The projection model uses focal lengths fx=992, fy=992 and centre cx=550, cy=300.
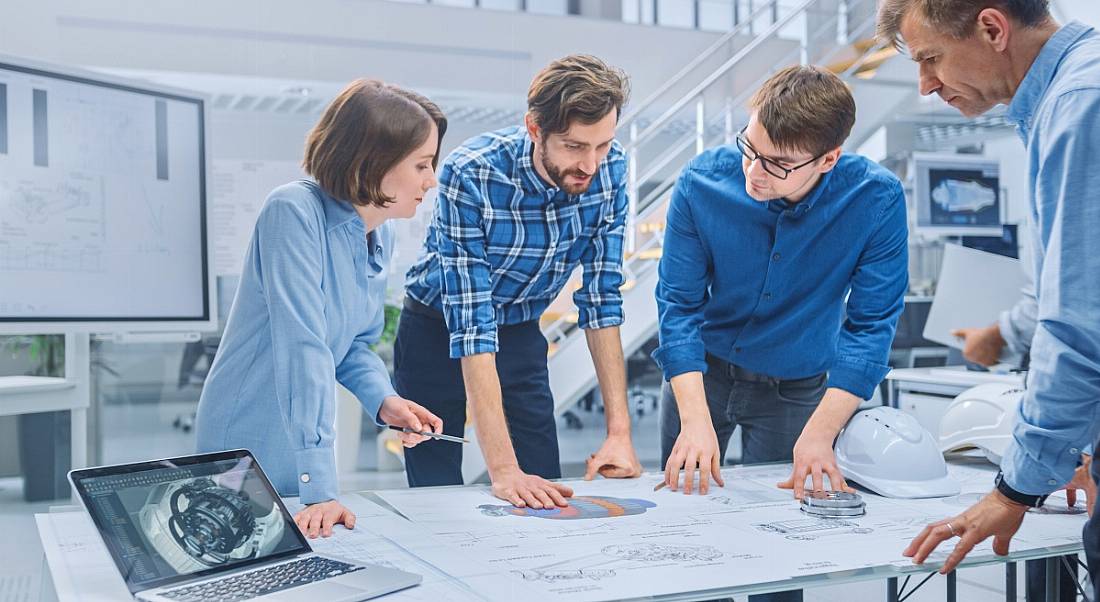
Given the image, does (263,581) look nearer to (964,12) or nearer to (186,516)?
(186,516)

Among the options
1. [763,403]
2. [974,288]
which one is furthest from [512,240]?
[974,288]

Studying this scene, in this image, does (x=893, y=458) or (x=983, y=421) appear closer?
(x=893, y=458)

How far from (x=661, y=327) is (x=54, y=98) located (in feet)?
5.00

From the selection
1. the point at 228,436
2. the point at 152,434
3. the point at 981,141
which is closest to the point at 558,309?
the point at 152,434

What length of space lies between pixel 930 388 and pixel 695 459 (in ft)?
6.97

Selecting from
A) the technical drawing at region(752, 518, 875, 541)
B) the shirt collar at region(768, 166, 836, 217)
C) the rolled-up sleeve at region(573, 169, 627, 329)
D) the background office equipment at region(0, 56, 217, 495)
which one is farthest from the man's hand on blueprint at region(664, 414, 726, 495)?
the background office equipment at region(0, 56, 217, 495)

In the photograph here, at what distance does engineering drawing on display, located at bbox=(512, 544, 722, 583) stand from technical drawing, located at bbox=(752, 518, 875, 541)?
5.9 inches

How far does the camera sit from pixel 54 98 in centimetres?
231

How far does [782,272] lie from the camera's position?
74.0 inches

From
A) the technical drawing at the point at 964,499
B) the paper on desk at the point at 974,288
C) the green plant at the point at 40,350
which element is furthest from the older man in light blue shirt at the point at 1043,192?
the green plant at the point at 40,350

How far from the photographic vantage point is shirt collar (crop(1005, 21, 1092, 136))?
1115 mm

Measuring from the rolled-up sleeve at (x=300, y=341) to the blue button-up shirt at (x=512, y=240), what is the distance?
1.31ft

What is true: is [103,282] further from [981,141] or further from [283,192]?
[981,141]

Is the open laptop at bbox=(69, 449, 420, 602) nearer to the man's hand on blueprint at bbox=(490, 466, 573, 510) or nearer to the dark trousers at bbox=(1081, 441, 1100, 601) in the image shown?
the man's hand on blueprint at bbox=(490, 466, 573, 510)
